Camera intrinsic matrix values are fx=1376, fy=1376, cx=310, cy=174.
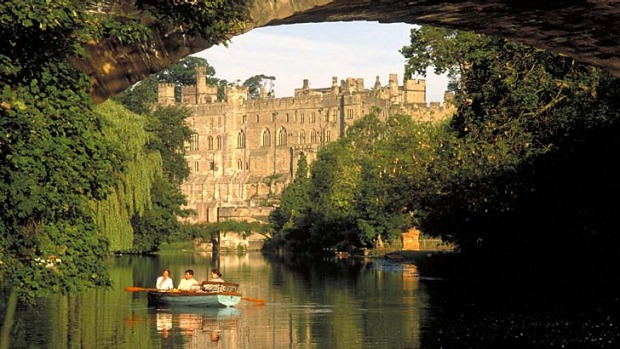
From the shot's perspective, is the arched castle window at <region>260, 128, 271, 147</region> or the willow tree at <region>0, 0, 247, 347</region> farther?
the arched castle window at <region>260, 128, 271, 147</region>

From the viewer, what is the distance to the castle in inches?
6521

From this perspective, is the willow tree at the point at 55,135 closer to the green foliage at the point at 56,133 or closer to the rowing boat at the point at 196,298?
the green foliage at the point at 56,133

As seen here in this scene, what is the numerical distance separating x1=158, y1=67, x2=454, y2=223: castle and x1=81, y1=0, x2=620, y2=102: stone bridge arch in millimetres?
145550

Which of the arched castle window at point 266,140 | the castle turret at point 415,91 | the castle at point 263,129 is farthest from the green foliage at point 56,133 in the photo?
the castle turret at point 415,91

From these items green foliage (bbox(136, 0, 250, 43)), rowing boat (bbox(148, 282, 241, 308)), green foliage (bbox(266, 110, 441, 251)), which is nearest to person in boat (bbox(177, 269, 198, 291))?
rowing boat (bbox(148, 282, 241, 308))

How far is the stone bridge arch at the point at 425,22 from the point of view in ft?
36.8

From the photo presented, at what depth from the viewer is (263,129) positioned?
175250 millimetres

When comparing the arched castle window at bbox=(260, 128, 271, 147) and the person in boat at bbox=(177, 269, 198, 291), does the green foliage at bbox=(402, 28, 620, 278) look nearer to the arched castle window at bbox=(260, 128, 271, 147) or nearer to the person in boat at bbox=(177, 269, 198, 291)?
the person in boat at bbox=(177, 269, 198, 291)

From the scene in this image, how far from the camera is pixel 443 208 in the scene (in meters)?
45.3

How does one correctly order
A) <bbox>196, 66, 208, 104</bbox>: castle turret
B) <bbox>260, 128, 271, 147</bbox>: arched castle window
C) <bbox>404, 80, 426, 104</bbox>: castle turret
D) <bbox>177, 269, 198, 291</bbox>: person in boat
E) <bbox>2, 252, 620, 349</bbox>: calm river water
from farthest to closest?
<bbox>196, 66, 208, 104</bbox>: castle turret, <bbox>404, 80, 426, 104</bbox>: castle turret, <bbox>260, 128, 271, 147</bbox>: arched castle window, <bbox>177, 269, 198, 291</bbox>: person in boat, <bbox>2, 252, 620, 349</bbox>: calm river water

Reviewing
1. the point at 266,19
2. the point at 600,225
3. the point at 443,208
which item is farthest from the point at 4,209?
the point at 443,208

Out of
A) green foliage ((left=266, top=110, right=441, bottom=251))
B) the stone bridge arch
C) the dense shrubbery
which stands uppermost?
the stone bridge arch

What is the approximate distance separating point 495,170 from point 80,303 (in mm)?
12542

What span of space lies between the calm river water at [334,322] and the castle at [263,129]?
116 metres
